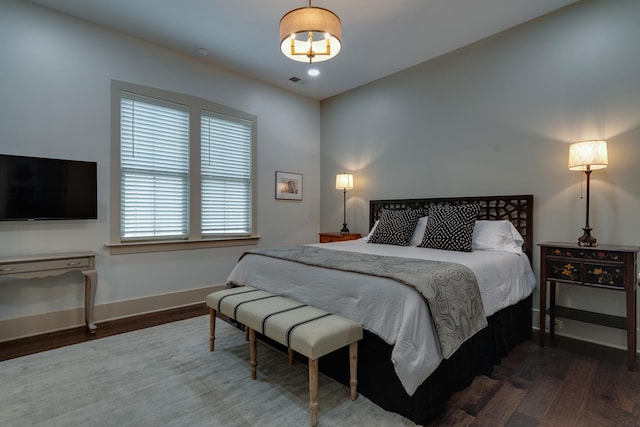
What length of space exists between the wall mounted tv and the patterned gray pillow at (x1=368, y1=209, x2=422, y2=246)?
297 cm

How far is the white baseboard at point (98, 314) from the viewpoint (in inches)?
113

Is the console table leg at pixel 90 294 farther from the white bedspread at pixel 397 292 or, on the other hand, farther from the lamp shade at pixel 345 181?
the lamp shade at pixel 345 181

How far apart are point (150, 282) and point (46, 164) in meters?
1.54

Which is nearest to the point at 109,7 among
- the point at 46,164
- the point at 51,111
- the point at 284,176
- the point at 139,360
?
the point at 51,111

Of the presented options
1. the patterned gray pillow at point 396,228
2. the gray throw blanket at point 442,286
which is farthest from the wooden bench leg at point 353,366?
the patterned gray pillow at point 396,228

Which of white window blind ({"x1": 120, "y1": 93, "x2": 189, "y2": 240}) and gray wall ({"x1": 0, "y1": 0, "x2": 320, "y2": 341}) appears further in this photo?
white window blind ({"x1": 120, "y1": 93, "x2": 189, "y2": 240})

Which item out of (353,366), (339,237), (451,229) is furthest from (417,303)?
(339,237)

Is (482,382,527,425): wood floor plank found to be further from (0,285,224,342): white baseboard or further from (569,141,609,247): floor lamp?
(0,285,224,342): white baseboard

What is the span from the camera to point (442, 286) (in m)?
1.86

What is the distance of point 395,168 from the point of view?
4379 mm

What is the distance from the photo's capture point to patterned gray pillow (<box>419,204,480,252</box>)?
296 centimetres

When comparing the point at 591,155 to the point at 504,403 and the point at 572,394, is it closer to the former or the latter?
the point at 572,394


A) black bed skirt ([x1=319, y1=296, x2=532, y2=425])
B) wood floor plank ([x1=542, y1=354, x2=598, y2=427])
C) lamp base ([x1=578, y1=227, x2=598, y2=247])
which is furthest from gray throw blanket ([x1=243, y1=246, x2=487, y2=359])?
lamp base ([x1=578, y1=227, x2=598, y2=247])

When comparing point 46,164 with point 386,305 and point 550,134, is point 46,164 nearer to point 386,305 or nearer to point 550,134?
point 386,305
